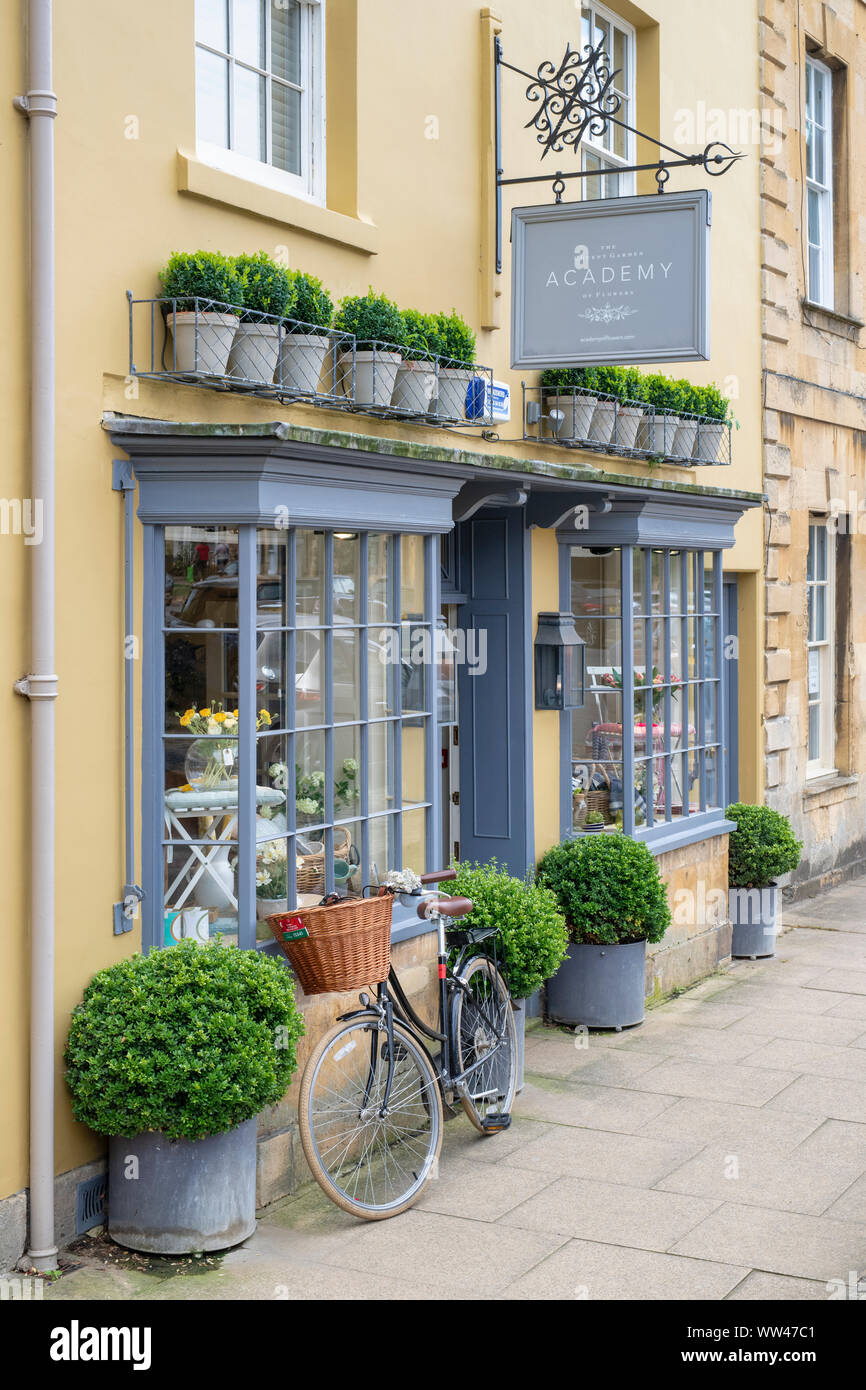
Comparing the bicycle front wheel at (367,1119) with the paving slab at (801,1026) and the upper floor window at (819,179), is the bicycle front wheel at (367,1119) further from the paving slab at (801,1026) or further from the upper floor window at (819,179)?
the upper floor window at (819,179)

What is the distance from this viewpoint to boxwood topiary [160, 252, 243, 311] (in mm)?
5871

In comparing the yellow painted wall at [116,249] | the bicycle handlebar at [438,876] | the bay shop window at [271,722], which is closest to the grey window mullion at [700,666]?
the yellow painted wall at [116,249]

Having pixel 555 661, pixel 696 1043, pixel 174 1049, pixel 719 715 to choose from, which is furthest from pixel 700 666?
pixel 174 1049

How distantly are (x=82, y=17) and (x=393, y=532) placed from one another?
249 cm

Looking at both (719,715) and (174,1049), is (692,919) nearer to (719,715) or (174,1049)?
(719,715)

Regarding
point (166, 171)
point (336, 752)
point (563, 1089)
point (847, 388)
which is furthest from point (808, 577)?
point (166, 171)

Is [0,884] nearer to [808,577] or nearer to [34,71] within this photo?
[34,71]

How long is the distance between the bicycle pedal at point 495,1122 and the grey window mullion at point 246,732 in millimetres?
1590

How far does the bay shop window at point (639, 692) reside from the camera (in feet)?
31.0

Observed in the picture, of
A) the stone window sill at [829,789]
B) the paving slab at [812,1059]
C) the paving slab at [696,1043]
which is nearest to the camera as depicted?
the paving slab at [812,1059]

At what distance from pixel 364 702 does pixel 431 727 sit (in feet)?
1.88

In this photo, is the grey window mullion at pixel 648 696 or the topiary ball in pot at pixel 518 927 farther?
the grey window mullion at pixel 648 696

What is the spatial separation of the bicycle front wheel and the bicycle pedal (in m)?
0.28

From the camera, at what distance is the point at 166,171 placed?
602 centimetres
